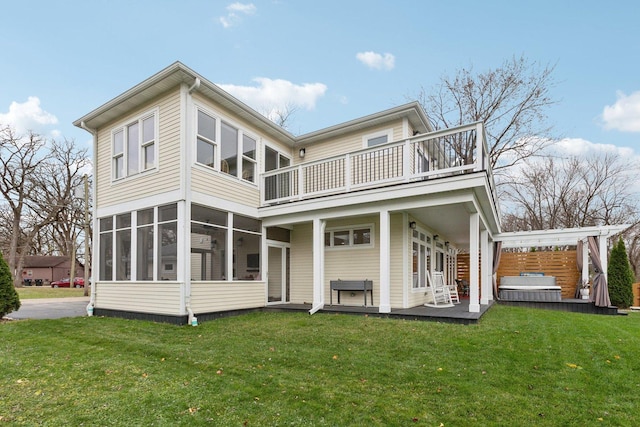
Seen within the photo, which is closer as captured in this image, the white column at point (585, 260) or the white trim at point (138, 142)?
the white trim at point (138, 142)

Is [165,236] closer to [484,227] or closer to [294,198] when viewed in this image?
[294,198]

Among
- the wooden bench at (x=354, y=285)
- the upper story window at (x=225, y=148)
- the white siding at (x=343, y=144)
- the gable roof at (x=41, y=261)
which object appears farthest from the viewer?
the gable roof at (x=41, y=261)

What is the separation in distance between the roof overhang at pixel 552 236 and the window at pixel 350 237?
6.74 metres

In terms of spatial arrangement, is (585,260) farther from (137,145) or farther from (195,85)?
(137,145)

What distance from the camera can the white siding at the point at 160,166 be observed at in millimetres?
8117

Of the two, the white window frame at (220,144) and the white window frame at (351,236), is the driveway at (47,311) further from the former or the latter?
the white window frame at (351,236)

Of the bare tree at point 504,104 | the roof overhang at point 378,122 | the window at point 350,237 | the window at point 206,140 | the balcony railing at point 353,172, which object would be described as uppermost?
the bare tree at point 504,104

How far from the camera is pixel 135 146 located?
9180 mm

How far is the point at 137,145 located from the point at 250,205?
320 cm

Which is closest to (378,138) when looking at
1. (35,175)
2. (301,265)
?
(301,265)

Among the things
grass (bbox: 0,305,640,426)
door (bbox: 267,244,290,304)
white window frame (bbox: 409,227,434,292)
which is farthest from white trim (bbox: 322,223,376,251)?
grass (bbox: 0,305,640,426)

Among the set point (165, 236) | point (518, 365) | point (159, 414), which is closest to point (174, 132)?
point (165, 236)

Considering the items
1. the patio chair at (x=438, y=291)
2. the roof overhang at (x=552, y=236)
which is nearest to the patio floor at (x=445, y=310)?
the patio chair at (x=438, y=291)

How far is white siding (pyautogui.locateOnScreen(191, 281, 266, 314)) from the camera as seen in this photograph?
7934mm
